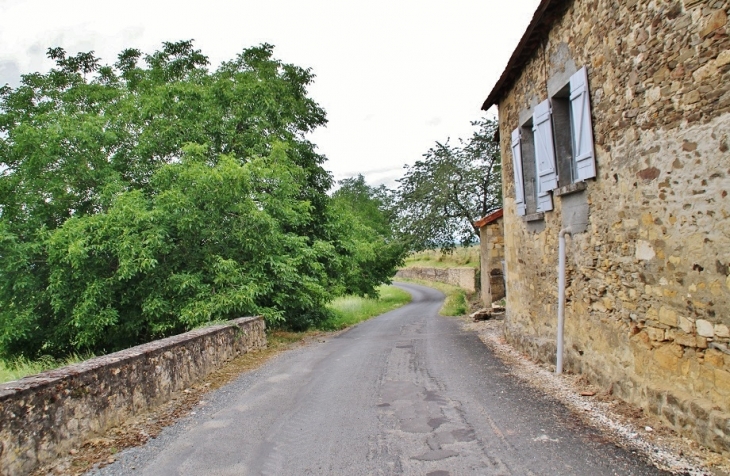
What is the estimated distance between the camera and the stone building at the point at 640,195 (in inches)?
147

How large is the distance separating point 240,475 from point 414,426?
168 cm

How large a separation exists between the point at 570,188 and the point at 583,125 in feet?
2.86

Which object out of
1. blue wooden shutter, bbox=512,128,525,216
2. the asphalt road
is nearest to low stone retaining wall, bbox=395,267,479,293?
blue wooden shutter, bbox=512,128,525,216

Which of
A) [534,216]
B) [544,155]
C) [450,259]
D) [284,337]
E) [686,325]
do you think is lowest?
[284,337]

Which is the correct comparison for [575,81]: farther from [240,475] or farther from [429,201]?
[429,201]

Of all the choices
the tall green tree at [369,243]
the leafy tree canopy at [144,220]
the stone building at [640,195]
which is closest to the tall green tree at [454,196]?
the tall green tree at [369,243]

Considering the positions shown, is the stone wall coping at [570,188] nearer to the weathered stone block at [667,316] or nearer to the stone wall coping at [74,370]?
the weathered stone block at [667,316]

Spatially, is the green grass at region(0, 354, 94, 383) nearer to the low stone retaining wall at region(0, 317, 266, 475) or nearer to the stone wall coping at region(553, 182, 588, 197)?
the low stone retaining wall at region(0, 317, 266, 475)

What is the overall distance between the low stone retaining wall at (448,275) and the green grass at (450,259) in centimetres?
76

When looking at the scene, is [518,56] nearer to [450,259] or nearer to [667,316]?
[667,316]

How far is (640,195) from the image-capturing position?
4.72 meters

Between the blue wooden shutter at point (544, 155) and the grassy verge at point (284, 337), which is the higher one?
the blue wooden shutter at point (544, 155)

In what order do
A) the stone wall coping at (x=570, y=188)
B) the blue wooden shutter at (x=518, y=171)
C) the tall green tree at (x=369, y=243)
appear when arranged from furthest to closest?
the tall green tree at (x=369, y=243) < the blue wooden shutter at (x=518, y=171) < the stone wall coping at (x=570, y=188)

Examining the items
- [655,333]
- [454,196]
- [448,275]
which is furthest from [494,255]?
[448,275]
